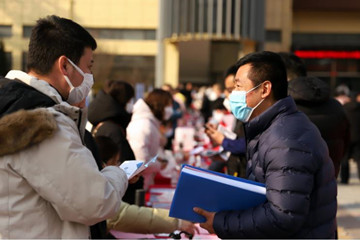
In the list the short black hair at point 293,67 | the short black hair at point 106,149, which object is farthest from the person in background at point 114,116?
the short black hair at point 293,67

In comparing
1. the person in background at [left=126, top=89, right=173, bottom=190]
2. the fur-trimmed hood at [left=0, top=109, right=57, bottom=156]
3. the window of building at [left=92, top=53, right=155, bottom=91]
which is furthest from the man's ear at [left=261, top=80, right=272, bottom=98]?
the window of building at [left=92, top=53, right=155, bottom=91]

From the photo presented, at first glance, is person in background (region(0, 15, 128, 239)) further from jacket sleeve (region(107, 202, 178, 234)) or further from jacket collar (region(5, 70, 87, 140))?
jacket sleeve (region(107, 202, 178, 234))

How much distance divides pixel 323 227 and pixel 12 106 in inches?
57.4

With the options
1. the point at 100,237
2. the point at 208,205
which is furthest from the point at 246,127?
the point at 100,237

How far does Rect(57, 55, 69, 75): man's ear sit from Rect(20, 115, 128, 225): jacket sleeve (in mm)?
258

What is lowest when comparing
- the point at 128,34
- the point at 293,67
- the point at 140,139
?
the point at 140,139

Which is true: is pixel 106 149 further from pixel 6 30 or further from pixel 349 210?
pixel 349 210

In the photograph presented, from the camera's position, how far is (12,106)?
1.98m

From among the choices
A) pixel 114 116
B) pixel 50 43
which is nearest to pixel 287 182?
pixel 50 43

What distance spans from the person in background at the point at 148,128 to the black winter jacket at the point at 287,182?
2819mm

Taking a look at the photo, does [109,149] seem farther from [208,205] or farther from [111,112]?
[208,205]

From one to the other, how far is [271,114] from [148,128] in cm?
315

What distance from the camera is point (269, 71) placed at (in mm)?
2566

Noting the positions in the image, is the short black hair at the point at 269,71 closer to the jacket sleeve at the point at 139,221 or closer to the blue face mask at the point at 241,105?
the blue face mask at the point at 241,105
